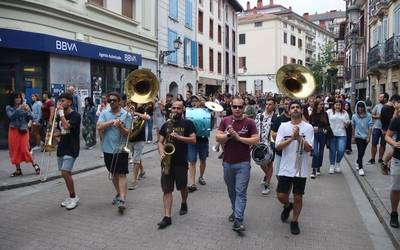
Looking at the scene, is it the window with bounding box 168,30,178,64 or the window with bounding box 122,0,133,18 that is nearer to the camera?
the window with bounding box 122,0,133,18

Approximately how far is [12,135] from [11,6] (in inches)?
196

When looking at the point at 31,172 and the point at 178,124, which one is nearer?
the point at 178,124

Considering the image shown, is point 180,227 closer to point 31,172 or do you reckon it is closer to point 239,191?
point 239,191

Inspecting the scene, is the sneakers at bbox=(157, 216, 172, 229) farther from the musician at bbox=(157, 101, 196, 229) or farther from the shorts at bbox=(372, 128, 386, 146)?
the shorts at bbox=(372, 128, 386, 146)

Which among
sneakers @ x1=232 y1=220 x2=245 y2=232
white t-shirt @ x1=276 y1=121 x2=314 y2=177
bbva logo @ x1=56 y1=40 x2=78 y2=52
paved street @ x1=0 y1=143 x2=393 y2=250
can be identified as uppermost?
bbva logo @ x1=56 y1=40 x2=78 y2=52

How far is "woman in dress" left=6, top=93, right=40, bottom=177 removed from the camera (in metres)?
8.78

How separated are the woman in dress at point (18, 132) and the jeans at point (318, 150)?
5.64 meters

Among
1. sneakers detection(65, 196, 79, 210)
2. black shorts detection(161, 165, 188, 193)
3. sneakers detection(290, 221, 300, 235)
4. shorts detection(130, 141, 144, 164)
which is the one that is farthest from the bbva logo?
sneakers detection(290, 221, 300, 235)

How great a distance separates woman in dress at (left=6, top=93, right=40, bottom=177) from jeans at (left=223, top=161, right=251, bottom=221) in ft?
16.2

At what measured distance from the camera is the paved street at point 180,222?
16.8 ft

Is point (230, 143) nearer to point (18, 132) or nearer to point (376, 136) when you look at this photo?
point (18, 132)

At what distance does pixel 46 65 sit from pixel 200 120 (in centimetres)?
754

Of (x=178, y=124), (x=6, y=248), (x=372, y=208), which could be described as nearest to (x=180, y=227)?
(x=178, y=124)

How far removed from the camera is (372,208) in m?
6.84
